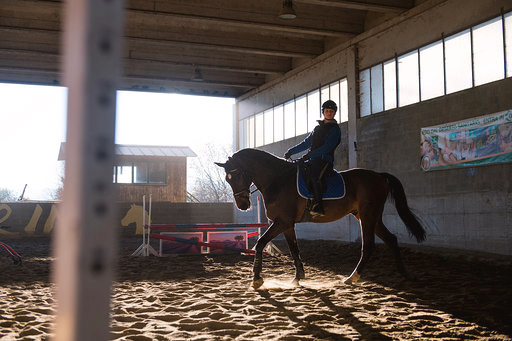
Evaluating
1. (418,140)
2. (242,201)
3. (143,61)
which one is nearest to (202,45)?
(143,61)

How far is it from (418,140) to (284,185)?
257 inches

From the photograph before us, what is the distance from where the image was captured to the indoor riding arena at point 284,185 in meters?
0.62

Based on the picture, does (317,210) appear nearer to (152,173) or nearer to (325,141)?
(325,141)

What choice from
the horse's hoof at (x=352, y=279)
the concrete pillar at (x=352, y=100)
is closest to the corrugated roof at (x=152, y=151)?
the concrete pillar at (x=352, y=100)

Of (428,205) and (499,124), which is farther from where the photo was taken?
(428,205)

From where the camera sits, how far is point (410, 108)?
12094mm

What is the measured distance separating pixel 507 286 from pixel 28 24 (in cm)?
1358

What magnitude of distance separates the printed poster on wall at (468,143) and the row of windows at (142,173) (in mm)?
18585

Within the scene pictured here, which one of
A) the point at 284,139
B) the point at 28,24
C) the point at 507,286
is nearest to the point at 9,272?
the point at 507,286

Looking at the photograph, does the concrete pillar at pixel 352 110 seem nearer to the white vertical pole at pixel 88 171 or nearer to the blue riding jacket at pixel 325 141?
the blue riding jacket at pixel 325 141

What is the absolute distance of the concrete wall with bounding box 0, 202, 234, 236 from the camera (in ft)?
53.9

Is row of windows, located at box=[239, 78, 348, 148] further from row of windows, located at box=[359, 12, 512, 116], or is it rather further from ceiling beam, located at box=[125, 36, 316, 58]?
ceiling beam, located at box=[125, 36, 316, 58]

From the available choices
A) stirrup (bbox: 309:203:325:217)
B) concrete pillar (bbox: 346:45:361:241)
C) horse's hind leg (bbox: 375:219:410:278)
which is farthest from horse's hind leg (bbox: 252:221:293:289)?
concrete pillar (bbox: 346:45:361:241)

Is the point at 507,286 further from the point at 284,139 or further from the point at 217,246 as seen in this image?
the point at 284,139
